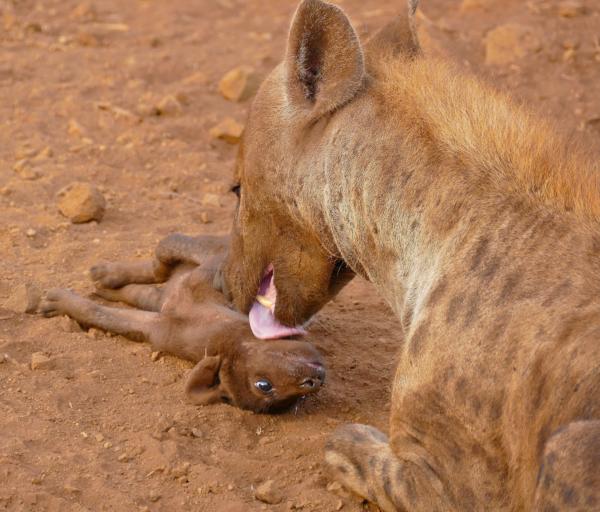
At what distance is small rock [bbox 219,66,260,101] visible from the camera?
29.3 feet

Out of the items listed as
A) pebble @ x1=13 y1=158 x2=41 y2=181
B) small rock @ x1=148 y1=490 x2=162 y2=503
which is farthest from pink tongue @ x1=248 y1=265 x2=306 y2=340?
pebble @ x1=13 y1=158 x2=41 y2=181

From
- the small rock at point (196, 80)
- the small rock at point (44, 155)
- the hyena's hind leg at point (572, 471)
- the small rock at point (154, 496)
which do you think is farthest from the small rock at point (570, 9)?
the hyena's hind leg at point (572, 471)

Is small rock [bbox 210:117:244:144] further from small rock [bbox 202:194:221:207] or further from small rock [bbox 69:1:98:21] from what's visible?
small rock [bbox 69:1:98:21]

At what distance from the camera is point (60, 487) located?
4.32 meters

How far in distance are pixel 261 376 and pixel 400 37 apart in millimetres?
1607

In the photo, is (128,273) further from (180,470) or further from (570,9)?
(570,9)

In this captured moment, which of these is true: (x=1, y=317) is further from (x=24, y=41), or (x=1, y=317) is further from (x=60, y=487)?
(x=24, y=41)

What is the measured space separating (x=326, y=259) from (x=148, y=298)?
154 centimetres

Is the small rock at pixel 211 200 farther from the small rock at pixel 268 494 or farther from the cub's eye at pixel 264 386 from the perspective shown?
the small rock at pixel 268 494

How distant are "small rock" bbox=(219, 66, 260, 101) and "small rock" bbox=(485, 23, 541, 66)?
1.95 m

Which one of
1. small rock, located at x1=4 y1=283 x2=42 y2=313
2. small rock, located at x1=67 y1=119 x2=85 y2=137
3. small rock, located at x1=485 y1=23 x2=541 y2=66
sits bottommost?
small rock, located at x1=4 y1=283 x2=42 y2=313

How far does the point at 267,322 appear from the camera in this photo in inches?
Result: 214

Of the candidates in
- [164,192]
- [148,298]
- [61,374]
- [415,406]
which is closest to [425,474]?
[415,406]

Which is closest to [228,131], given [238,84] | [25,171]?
[238,84]
